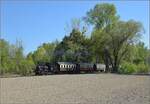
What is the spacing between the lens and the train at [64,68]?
243 feet

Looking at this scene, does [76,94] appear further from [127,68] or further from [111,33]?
[127,68]

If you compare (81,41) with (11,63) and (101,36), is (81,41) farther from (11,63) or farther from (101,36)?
(11,63)

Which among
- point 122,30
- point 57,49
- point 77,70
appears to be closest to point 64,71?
point 77,70

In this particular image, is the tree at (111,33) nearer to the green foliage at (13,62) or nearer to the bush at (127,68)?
the bush at (127,68)

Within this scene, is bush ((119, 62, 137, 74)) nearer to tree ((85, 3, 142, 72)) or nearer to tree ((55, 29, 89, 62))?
tree ((85, 3, 142, 72))

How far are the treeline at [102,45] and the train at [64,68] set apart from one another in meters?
3.04

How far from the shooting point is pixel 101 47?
280 feet

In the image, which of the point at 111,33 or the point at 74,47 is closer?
the point at 111,33

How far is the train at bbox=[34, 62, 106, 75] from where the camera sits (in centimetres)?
7400

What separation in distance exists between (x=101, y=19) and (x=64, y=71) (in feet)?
52.5

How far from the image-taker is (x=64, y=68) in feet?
266

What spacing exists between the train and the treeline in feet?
9.97

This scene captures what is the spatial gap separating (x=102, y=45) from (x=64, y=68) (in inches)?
425

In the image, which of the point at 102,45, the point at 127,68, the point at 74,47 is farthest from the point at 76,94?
the point at 74,47
